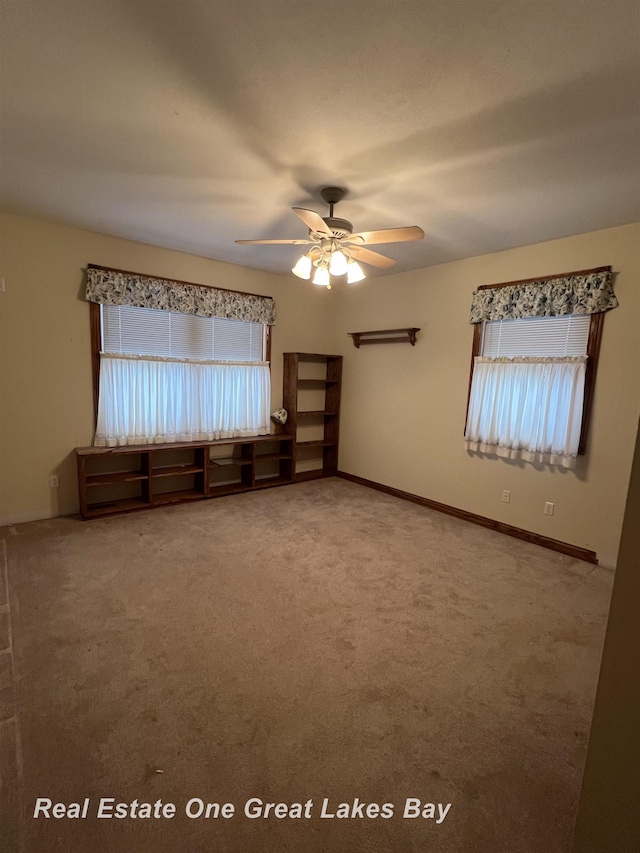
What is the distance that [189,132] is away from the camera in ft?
6.54

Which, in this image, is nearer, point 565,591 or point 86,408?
point 565,591

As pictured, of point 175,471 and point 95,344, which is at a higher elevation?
point 95,344

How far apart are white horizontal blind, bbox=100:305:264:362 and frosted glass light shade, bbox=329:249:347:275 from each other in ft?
7.65

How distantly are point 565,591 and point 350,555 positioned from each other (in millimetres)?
1552

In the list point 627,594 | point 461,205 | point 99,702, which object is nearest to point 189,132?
point 461,205

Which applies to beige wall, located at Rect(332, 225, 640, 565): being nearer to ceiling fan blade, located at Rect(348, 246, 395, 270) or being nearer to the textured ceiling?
the textured ceiling

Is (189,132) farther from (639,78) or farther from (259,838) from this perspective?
(259,838)

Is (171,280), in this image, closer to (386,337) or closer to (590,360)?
(386,337)

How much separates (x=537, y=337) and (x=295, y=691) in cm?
335

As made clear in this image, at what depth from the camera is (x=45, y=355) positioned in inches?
138

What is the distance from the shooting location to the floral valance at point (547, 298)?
9.95 feet

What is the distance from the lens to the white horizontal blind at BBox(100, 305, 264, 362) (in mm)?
3840

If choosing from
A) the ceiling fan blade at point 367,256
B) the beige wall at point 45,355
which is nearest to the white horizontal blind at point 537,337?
the ceiling fan blade at point 367,256

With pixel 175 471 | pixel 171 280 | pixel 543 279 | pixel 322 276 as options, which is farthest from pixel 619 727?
pixel 171 280
